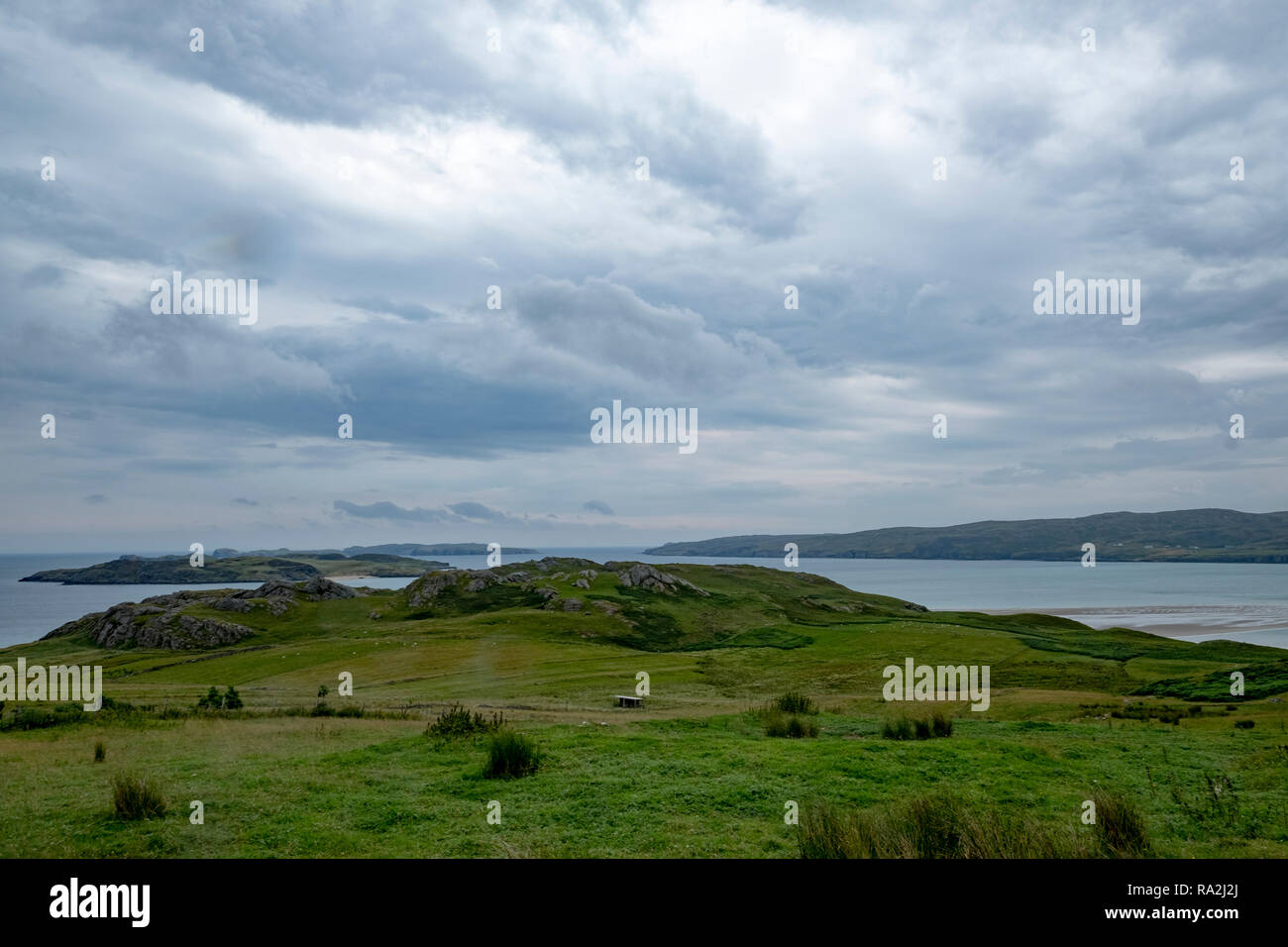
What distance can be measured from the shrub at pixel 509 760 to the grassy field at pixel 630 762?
0.32 m

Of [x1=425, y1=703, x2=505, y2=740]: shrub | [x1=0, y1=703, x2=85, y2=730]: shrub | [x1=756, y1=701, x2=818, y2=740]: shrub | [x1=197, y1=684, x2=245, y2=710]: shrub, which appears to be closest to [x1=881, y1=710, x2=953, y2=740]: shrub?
[x1=756, y1=701, x2=818, y2=740]: shrub

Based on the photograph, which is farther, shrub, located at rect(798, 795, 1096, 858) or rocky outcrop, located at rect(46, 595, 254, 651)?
rocky outcrop, located at rect(46, 595, 254, 651)

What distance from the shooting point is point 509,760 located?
19.0 m

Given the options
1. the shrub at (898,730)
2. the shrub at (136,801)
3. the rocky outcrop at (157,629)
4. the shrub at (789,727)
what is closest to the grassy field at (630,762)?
the shrub at (136,801)

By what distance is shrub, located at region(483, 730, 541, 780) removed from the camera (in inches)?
740

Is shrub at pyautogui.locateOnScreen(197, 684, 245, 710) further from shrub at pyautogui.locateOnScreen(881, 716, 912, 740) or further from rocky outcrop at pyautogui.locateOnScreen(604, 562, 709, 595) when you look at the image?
rocky outcrop at pyautogui.locateOnScreen(604, 562, 709, 595)

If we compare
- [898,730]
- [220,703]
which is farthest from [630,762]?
[220,703]

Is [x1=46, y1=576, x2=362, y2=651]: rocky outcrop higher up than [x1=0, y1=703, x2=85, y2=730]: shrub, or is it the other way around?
[x1=0, y1=703, x2=85, y2=730]: shrub

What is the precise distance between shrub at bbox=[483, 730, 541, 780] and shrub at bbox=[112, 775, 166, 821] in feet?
23.2

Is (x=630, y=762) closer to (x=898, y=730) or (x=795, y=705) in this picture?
(x=898, y=730)

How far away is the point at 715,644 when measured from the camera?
97125mm
